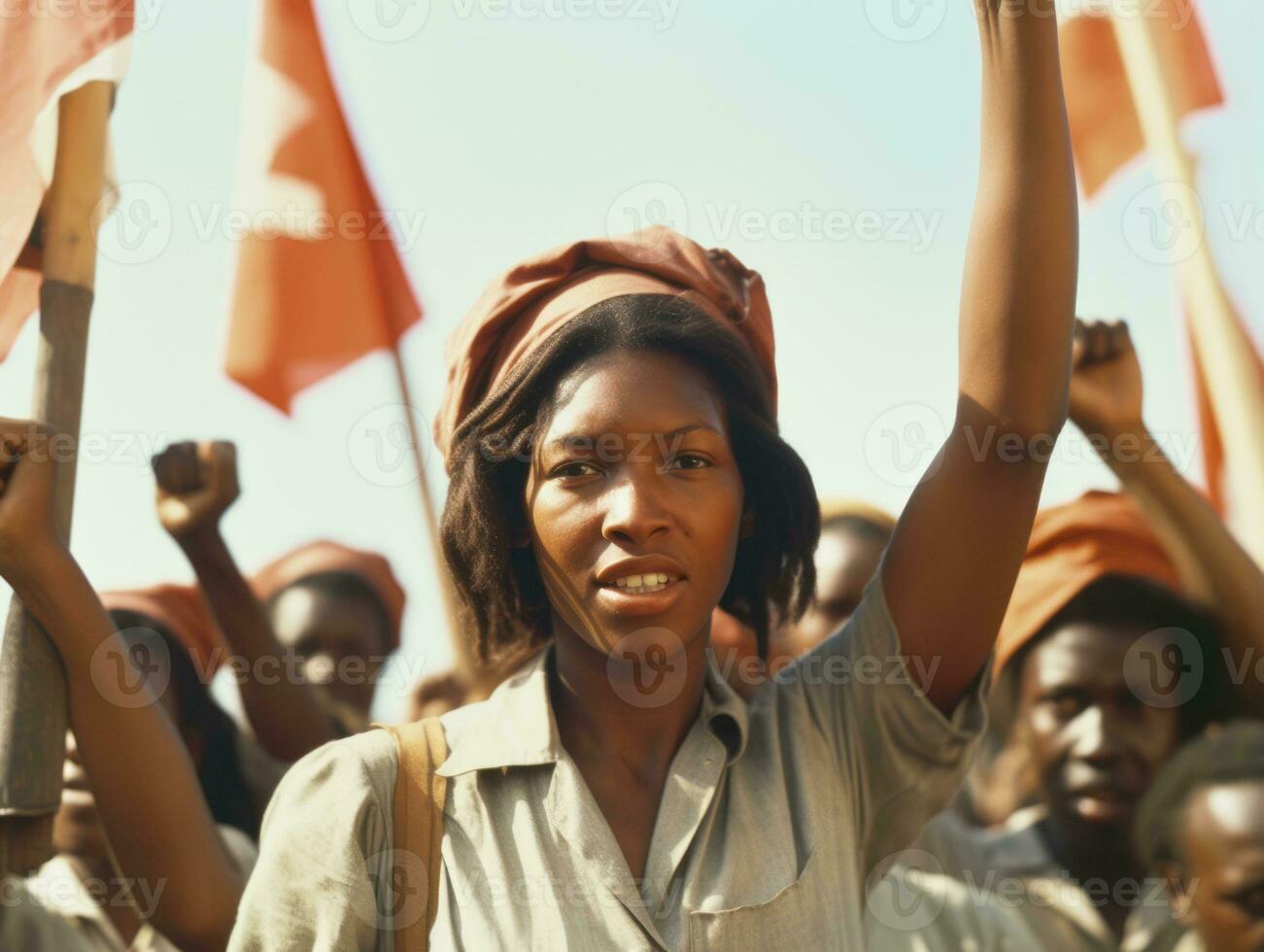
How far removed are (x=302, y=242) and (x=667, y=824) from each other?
11.9ft

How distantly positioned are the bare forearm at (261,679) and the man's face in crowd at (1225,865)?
6.66 ft

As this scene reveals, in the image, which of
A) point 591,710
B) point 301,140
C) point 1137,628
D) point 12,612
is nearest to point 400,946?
point 591,710

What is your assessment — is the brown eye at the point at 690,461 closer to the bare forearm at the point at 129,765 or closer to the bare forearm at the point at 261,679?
the bare forearm at the point at 129,765

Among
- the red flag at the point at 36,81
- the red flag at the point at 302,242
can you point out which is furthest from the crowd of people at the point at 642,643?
the red flag at the point at 302,242

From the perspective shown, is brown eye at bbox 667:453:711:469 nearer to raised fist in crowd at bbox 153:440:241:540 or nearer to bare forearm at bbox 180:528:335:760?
raised fist in crowd at bbox 153:440:241:540

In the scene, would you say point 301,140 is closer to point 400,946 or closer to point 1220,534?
point 1220,534

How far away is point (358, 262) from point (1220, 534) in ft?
9.60

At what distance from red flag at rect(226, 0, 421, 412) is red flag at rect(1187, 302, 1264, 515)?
2.57 metres

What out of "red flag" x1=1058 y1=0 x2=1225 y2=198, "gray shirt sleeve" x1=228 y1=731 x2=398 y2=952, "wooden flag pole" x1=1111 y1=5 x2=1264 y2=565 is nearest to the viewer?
"gray shirt sleeve" x1=228 y1=731 x2=398 y2=952

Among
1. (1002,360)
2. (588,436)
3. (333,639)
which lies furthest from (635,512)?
(333,639)

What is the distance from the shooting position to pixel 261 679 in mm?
3807

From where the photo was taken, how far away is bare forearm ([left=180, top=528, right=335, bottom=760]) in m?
3.61

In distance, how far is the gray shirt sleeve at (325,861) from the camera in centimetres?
183

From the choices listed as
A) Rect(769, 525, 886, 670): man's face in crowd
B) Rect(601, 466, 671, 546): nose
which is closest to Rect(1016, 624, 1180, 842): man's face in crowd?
Rect(769, 525, 886, 670): man's face in crowd
